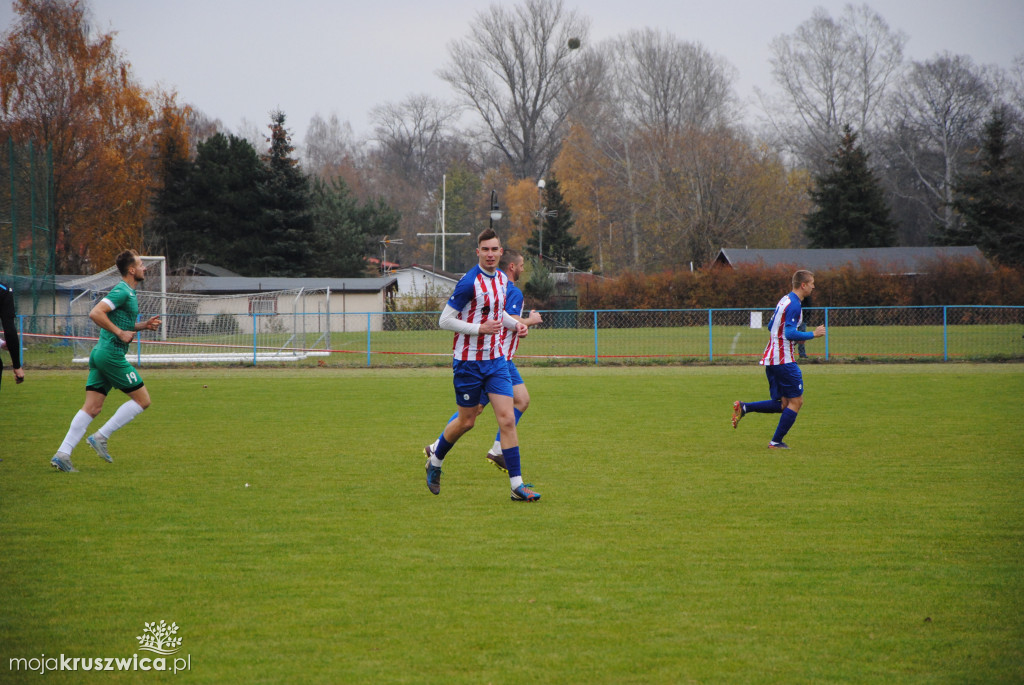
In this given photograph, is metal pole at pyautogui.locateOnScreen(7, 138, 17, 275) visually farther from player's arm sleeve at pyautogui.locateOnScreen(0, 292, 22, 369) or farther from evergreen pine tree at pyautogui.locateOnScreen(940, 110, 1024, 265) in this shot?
evergreen pine tree at pyautogui.locateOnScreen(940, 110, 1024, 265)

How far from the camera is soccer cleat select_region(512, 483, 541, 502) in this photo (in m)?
7.24

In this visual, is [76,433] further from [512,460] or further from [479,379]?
[512,460]

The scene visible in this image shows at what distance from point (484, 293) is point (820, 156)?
185 ft

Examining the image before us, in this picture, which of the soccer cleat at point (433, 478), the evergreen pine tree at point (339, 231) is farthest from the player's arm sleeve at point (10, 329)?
the evergreen pine tree at point (339, 231)

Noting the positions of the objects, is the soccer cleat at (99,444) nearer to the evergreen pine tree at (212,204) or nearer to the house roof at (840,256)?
the house roof at (840,256)

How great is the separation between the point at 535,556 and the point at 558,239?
4983 centimetres

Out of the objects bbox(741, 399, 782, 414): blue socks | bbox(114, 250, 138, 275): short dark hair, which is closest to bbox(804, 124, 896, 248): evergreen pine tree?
bbox(741, 399, 782, 414): blue socks

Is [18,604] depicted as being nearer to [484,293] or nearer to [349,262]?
[484,293]

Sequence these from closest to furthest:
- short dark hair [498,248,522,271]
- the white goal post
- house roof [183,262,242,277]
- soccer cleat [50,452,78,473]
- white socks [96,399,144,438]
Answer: soccer cleat [50,452,78,473] < short dark hair [498,248,522,271] < white socks [96,399,144,438] < the white goal post < house roof [183,262,242,277]

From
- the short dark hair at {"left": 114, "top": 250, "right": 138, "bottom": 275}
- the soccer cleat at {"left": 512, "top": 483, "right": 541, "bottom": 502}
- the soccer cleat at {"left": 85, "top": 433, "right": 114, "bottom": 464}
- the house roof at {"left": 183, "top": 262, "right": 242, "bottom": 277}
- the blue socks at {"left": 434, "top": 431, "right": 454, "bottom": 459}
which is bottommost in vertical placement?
the soccer cleat at {"left": 512, "top": 483, "right": 541, "bottom": 502}

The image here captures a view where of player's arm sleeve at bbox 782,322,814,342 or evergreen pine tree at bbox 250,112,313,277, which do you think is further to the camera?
evergreen pine tree at bbox 250,112,313,277

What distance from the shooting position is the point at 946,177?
57656 mm

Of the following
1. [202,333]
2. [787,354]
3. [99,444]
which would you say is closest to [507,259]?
[787,354]

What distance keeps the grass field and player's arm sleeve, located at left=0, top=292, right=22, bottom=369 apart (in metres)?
1.10
